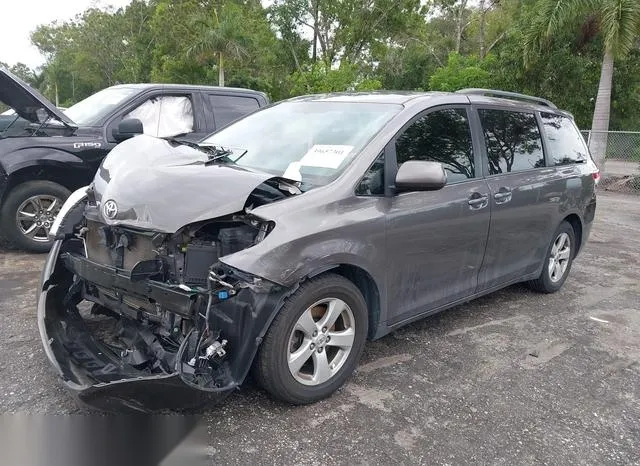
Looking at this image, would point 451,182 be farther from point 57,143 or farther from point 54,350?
point 57,143

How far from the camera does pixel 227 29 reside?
24359mm

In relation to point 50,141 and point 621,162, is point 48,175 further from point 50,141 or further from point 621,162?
point 621,162

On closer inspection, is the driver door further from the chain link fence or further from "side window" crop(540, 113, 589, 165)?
the chain link fence

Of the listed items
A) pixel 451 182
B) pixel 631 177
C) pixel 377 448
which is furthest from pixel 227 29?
pixel 377 448

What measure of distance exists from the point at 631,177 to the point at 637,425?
13.9 metres

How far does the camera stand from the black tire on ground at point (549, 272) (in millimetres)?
5180

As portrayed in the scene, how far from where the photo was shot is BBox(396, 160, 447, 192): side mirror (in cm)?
330

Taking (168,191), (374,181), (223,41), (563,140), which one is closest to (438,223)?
(374,181)

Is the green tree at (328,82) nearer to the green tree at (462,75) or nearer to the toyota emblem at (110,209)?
the green tree at (462,75)

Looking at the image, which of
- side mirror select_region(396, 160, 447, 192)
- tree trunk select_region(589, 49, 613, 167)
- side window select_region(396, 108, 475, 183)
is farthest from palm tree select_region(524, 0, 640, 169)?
side mirror select_region(396, 160, 447, 192)

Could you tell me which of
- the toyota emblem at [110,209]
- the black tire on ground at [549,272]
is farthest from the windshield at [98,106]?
the black tire on ground at [549,272]

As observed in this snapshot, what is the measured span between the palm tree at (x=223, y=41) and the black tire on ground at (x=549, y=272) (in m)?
21.5

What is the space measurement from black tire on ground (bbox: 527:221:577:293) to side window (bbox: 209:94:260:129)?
157 inches

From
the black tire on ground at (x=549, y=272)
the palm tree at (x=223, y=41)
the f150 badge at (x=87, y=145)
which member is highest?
the palm tree at (x=223, y=41)
